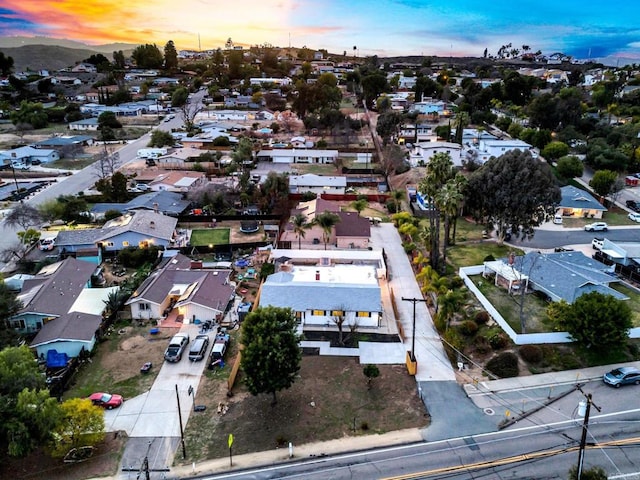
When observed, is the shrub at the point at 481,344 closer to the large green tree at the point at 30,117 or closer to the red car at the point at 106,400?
the red car at the point at 106,400

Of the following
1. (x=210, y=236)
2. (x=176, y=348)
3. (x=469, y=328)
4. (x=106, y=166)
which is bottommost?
(x=176, y=348)

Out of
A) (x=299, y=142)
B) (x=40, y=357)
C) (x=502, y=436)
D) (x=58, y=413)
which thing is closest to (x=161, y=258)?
(x=40, y=357)

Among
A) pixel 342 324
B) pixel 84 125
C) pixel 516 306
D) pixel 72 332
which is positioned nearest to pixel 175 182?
pixel 72 332

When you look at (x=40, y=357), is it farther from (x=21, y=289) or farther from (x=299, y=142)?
(x=299, y=142)

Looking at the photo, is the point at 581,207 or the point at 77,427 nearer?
the point at 77,427

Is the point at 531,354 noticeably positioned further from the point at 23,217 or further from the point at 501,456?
the point at 23,217

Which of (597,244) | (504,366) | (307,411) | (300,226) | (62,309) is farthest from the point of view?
(300,226)

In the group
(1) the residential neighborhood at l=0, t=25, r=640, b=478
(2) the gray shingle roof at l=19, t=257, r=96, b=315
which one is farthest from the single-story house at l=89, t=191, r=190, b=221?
(2) the gray shingle roof at l=19, t=257, r=96, b=315
